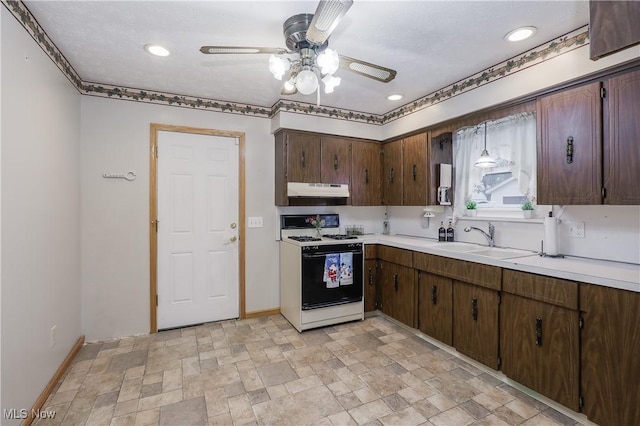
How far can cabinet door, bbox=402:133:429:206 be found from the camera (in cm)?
340

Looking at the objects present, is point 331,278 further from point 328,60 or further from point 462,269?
point 328,60

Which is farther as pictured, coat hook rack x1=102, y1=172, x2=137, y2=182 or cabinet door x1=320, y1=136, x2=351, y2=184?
cabinet door x1=320, y1=136, x2=351, y2=184

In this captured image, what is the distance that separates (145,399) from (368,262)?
2.40m

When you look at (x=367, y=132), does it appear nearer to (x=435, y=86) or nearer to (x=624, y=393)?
(x=435, y=86)

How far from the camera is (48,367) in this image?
2.13 m

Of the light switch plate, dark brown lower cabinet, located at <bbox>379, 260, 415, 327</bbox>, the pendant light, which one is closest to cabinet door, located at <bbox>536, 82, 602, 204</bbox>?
the pendant light

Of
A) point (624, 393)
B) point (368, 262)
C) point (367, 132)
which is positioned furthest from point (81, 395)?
point (367, 132)

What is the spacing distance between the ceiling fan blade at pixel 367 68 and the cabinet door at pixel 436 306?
5.89 feet

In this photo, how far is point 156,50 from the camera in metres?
2.28

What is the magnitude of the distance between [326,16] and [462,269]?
83.7 inches

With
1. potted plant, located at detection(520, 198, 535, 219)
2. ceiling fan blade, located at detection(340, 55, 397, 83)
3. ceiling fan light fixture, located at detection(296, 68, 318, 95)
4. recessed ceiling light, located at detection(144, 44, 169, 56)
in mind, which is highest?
recessed ceiling light, located at detection(144, 44, 169, 56)

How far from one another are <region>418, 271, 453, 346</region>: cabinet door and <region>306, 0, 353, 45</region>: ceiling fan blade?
2.20m

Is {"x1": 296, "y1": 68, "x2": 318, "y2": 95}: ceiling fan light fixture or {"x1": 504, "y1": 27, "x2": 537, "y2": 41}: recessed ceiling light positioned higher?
{"x1": 504, "y1": 27, "x2": 537, "y2": 41}: recessed ceiling light

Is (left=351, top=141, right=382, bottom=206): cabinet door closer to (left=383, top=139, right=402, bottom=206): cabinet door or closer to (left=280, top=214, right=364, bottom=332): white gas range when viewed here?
(left=383, top=139, right=402, bottom=206): cabinet door
